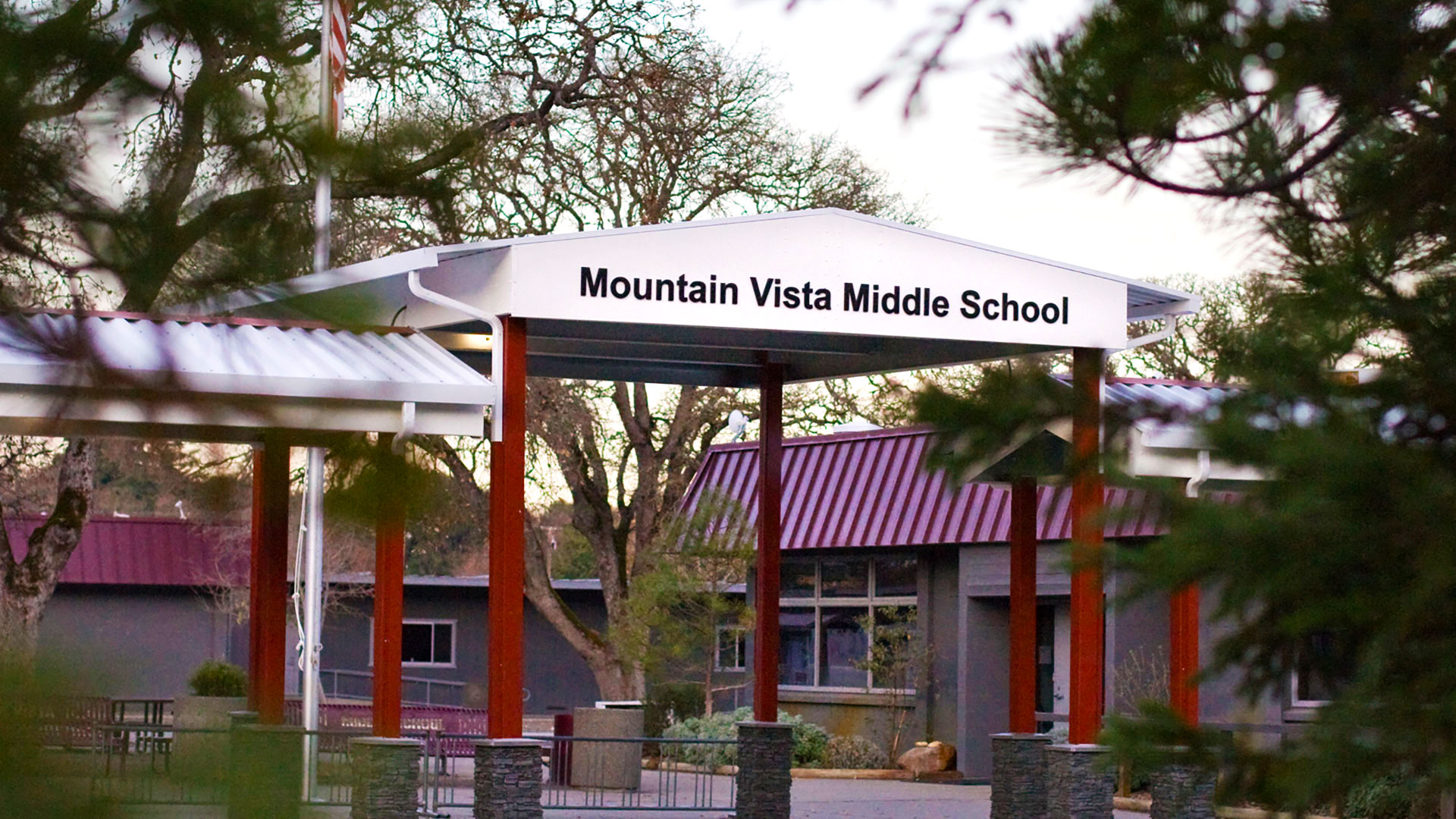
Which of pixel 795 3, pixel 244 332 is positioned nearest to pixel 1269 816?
pixel 795 3

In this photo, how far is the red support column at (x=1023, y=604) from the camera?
54.2 feet

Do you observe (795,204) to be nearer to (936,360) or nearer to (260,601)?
(936,360)

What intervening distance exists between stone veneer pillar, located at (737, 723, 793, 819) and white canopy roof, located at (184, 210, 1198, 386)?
3.65 meters

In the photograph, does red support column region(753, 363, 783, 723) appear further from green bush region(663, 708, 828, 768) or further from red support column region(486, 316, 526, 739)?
green bush region(663, 708, 828, 768)

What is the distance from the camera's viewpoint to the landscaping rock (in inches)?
963

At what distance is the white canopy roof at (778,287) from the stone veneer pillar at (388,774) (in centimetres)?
322

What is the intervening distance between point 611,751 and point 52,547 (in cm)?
765

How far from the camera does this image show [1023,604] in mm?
16641

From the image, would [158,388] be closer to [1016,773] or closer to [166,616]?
[1016,773]

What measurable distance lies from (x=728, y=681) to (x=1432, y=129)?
33.0m

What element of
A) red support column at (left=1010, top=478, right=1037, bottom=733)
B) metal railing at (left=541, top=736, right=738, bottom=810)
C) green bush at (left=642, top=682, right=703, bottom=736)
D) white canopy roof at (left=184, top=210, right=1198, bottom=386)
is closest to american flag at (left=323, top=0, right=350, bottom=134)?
white canopy roof at (left=184, top=210, right=1198, bottom=386)

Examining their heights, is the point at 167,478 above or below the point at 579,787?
above

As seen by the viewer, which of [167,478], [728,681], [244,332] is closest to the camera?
[167,478]

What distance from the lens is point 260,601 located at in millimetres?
15219
